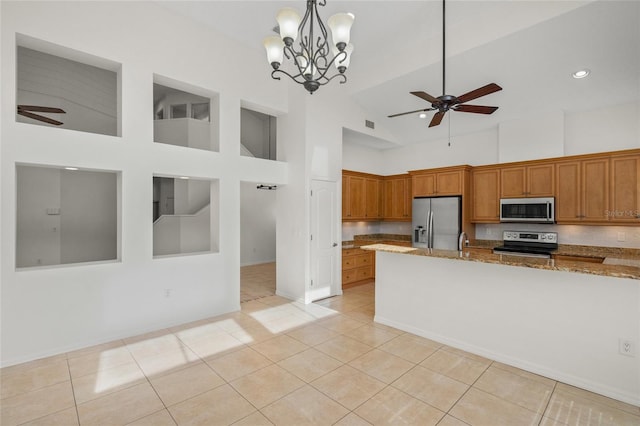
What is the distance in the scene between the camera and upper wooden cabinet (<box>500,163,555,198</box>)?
189 inches

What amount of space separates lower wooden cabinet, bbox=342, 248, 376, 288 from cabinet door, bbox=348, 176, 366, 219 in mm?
781

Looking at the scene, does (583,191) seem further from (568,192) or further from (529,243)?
(529,243)

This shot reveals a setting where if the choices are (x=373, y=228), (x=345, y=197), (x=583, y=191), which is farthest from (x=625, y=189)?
(x=373, y=228)

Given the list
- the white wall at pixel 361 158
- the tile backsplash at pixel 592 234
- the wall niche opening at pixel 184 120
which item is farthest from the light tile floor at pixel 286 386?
the white wall at pixel 361 158

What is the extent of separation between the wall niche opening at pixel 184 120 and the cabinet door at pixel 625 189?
5771 mm

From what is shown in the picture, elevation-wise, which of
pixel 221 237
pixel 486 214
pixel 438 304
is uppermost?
pixel 486 214

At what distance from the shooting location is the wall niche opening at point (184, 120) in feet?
14.6

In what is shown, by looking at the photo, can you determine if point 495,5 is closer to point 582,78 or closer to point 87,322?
point 582,78

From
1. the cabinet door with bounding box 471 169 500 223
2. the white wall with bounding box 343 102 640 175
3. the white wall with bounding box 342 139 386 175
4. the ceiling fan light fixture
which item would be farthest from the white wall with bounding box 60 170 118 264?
the ceiling fan light fixture

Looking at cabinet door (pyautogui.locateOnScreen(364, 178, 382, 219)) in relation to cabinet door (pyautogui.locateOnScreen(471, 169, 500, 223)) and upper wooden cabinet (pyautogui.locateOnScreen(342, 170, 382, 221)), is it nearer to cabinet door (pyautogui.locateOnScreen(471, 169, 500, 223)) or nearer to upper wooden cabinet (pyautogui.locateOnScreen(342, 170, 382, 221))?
upper wooden cabinet (pyautogui.locateOnScreen(342, 170, 382, 221))

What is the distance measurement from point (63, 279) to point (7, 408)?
1244 mm

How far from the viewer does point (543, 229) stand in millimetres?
5102

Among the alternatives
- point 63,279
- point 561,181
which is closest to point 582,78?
point 561,181

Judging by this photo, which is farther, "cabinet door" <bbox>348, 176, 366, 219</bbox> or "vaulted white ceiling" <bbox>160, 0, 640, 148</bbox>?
"cabinet door" <bbox>348, 176, 366, 219</bbox>
